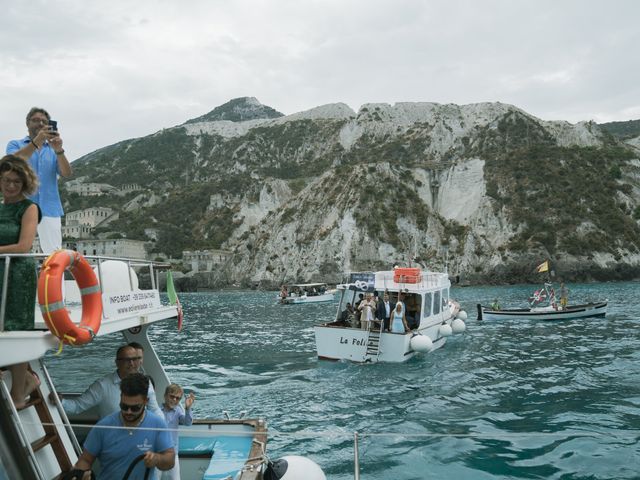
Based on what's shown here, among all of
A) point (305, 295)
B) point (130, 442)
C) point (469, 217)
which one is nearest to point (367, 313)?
point (130, 442)

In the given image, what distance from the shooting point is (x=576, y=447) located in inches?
399

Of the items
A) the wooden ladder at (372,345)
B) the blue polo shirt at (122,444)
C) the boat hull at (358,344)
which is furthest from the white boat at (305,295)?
the blue polo shirt at (122,444)

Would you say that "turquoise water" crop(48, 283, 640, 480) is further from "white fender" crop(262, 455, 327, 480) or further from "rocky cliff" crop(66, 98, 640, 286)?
"rocky cliff" crop(66, 98, 640, 286)

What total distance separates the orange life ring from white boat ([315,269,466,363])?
49.0ft

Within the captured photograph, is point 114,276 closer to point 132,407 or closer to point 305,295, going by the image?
point 132,407

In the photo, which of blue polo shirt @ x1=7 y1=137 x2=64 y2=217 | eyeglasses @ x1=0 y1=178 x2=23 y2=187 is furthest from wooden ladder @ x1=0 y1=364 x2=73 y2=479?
blue polo shirt @ x1=7 y1=137 x2=64 y2=217

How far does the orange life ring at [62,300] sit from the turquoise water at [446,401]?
1.44 metres

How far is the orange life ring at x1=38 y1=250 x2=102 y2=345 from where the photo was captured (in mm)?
4113

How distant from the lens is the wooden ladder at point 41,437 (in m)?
4.27

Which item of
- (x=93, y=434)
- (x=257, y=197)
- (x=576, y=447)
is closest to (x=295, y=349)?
(x=576, y=447)

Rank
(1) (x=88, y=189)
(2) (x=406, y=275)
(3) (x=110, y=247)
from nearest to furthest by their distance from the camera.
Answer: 1. (2) (x=406, y=275)
2. (3) (x=110, y=247)
3. (1) (x=88, y=189)

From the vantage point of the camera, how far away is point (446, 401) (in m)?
13.9

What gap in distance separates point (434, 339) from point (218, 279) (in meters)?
95.5

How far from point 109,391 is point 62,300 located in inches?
85.8
